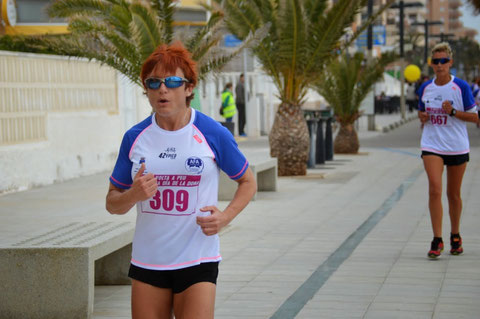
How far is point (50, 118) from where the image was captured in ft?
53.2

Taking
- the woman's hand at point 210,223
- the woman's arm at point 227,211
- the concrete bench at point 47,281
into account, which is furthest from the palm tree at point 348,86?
the woman's hand at point 210,223

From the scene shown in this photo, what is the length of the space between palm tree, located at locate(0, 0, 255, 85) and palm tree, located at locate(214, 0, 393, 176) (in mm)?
2489

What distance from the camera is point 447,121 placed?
27.9ft

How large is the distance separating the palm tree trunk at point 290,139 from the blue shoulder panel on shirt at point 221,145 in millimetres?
13209

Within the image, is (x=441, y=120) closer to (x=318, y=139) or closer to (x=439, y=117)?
(x=439, y=117)

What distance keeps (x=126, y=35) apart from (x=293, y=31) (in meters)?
3.92

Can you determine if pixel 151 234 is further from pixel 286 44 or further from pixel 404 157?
pixel 404 157

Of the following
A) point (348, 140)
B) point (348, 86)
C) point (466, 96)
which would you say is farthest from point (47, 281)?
point (348, 140)

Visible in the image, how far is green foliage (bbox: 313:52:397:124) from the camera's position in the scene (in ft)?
74.9

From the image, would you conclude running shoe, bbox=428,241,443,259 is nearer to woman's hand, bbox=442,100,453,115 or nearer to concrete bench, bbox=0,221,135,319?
woman's hand, bbox=442,100,453,115

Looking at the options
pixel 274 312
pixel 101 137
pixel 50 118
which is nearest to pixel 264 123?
pixel 101 137

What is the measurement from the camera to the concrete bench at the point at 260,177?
1302cm

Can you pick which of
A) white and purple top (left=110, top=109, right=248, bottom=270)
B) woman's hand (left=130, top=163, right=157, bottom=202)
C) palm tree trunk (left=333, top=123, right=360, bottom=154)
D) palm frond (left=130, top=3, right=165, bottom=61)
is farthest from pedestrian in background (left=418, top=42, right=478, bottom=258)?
palm tree trunk (left=333, top=123, right=360, bottom=154)

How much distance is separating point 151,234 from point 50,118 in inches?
493
